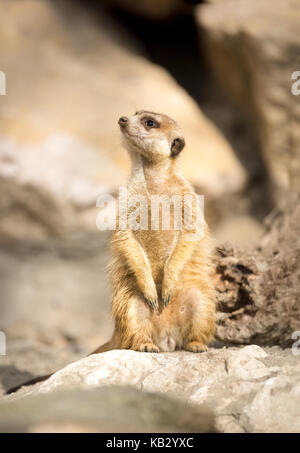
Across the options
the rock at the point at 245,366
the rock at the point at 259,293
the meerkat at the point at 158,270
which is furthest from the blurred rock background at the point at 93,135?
the rock at the point at 245,366

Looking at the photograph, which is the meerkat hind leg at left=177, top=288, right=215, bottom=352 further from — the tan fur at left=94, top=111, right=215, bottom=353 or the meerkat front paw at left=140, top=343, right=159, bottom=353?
the meerkat front paw at left=140, top=343, right=159, bottom=353

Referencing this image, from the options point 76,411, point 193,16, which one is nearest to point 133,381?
point 76,411

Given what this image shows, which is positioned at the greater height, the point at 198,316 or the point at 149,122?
the point at 149,122

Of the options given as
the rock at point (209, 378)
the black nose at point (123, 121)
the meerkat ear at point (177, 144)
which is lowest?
the rock at point (209, 378)

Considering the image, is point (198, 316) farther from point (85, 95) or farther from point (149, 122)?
point (85, 95)

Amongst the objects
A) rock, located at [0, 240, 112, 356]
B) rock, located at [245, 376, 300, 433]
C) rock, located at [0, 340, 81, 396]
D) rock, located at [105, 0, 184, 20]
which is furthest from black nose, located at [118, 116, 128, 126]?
rock, located at [105, 0, 184, 20]

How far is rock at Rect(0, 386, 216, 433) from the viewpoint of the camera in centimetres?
204

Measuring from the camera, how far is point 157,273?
303cm

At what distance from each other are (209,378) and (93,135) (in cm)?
341

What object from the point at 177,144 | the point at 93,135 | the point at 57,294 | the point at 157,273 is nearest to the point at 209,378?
the point at 157,273

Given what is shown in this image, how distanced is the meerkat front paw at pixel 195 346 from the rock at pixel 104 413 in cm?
49

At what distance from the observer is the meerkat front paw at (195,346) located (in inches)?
109

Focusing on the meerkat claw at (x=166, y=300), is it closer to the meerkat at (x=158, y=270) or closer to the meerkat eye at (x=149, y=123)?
the meerkat at (x=158, y=270)

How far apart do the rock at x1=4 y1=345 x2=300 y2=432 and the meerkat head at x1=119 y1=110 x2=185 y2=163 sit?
0.99 meters
